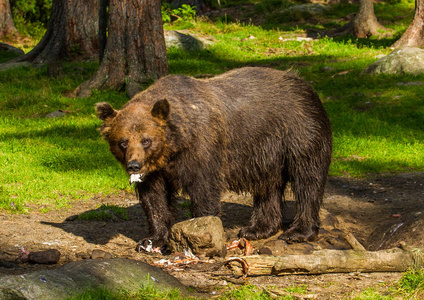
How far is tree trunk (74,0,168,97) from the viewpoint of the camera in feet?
40.1

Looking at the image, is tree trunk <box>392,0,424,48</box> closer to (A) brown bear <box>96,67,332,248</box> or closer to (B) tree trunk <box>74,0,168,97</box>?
(B) tree trunk <box>74,0,168,97</box>

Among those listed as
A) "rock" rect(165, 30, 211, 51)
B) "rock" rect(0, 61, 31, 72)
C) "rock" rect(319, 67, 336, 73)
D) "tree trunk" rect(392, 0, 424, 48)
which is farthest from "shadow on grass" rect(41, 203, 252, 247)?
"tree trunk" rect(392, 0, 424, 48)

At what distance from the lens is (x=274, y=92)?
6.87m

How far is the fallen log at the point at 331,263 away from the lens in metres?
5.19

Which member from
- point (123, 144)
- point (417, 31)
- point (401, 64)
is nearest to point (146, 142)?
point (123, 144)

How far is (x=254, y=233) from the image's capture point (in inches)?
284

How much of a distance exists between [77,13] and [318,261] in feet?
39.6

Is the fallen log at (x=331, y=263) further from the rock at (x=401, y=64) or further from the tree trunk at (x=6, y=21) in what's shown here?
the tree trunk at (x=6, y=21)

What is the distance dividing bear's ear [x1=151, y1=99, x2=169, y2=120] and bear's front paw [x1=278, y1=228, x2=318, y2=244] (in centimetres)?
243

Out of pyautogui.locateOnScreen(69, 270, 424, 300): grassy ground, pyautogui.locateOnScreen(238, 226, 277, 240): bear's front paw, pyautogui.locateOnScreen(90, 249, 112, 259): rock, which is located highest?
pyautogui.locateOnScreen(69, 270, 424, 300): grassy ground

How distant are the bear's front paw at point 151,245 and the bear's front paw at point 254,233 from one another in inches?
50.4

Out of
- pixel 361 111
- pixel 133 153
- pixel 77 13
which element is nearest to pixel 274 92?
pixel 133 153

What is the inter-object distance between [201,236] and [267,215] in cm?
168

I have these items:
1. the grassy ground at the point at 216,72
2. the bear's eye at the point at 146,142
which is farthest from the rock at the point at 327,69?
the bear's eye at the point at 146,142
